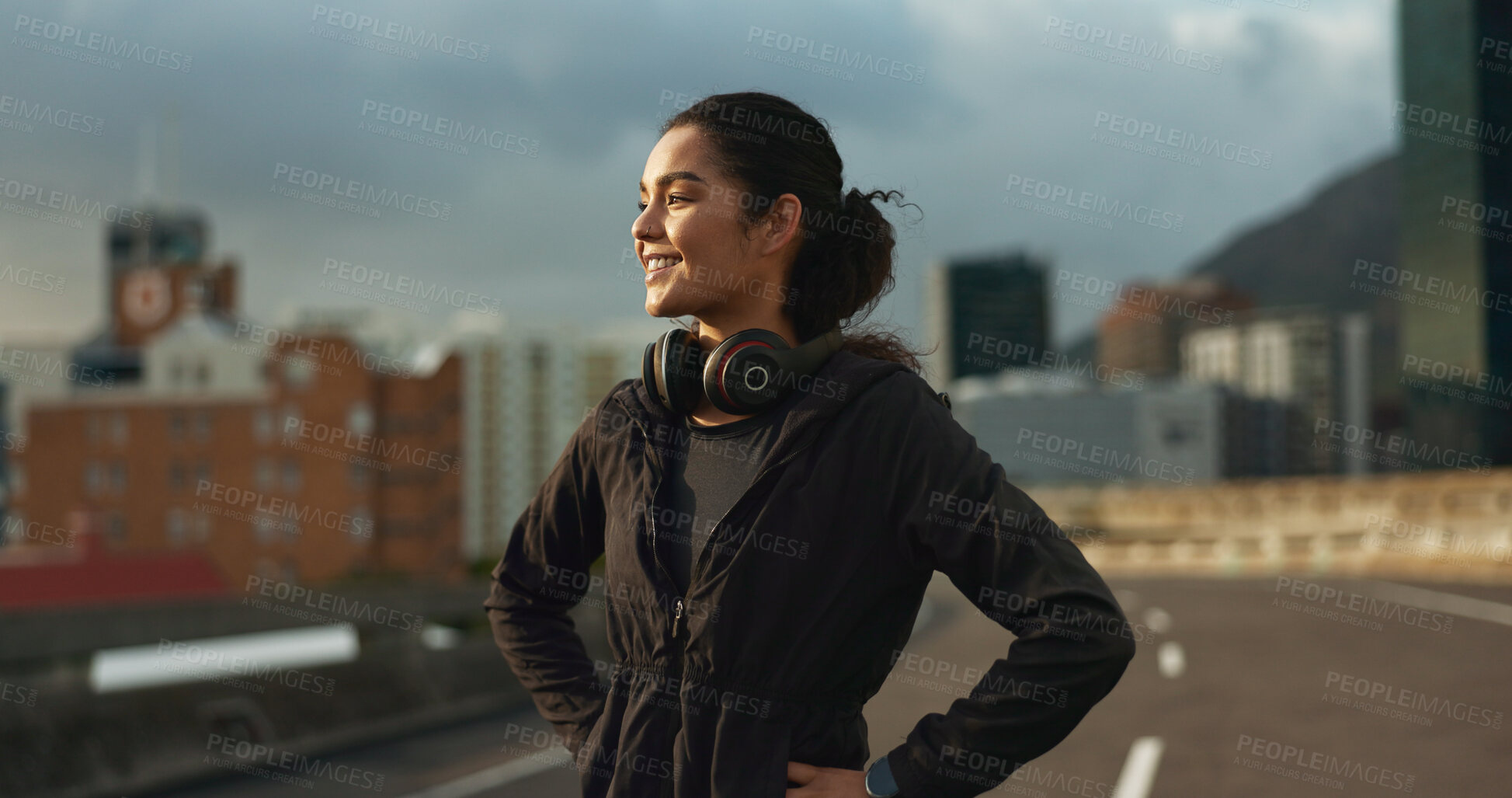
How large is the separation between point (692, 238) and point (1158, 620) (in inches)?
764

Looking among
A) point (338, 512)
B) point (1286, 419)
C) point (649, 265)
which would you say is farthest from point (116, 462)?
point (1286, 419)

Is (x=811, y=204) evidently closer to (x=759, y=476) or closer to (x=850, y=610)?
(x=759, y=476)

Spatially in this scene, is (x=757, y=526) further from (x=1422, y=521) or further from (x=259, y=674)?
(x=1422, y=521)

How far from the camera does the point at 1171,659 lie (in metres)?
15.0

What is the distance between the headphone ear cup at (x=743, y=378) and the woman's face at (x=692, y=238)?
0.44 feet

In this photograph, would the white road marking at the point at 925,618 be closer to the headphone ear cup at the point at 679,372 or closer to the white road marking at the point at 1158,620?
the white road marking at the point at 1158,620

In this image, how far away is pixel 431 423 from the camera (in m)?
86.6

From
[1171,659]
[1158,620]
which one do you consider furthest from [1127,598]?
[1171,659]

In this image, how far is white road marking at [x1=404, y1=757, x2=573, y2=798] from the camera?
8289mm

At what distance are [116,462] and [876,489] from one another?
9151 centimetres

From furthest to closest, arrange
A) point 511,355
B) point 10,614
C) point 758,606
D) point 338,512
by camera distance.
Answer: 1. point 511,355
2. point 338,512
3. point 10,614
4. point 758,606

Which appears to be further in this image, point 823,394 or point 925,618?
point 925,618

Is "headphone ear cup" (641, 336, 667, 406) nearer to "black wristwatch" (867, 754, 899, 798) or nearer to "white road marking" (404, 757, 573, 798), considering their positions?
"black wristwatch" (867, 754, 899, 798)

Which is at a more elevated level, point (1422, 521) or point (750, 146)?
point (750, 146)
